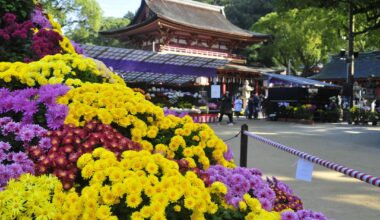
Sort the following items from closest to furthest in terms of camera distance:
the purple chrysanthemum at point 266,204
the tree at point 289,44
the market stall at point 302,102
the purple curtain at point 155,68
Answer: the purple chrysanthemum at point 266,204 → the purple curtain at point 155,68 → the market stall at point 302,102 → the tree at point 289,44

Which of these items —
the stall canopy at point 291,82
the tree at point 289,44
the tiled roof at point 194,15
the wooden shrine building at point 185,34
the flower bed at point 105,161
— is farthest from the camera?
the tree at point 289,44

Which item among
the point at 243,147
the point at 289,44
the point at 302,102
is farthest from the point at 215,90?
the point at 243,147

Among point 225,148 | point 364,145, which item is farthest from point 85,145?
point 364,145

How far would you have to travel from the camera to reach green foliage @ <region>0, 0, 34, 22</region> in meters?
6.33

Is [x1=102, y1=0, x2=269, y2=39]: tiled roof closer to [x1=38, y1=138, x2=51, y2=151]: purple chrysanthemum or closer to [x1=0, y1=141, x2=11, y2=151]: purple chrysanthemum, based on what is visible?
[x1=38, y1=138, x2=51, y2=151]: purple chrysanthemum

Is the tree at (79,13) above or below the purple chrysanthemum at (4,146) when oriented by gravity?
above

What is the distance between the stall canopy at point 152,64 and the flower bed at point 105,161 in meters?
14.1

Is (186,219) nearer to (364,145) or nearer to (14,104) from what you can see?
(14,104)

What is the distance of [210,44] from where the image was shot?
32438 mm

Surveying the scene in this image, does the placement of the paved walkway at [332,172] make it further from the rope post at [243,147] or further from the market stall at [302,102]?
the market stall at [302,102]

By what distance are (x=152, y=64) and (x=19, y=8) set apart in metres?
13.9

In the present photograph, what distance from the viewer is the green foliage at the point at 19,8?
6.33 metres

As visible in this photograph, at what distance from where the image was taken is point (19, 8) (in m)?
6.47

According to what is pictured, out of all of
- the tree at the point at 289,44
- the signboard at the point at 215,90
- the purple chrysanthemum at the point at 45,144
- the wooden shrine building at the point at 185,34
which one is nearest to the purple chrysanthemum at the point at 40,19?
the purple chrysanthemum at the point at 45,144
